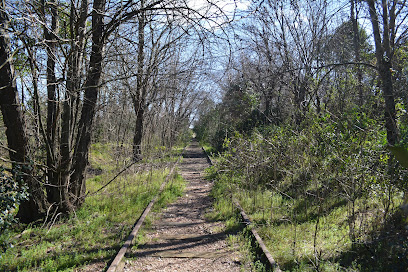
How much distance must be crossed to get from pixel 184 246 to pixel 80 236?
2.02 meters

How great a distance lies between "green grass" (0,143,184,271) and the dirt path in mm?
510

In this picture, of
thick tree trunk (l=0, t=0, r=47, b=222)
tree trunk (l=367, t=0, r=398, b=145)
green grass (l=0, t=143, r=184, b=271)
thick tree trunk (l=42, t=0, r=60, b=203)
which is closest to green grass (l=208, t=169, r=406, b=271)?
tree trunk (l=367, t=0, r=398, b=145)

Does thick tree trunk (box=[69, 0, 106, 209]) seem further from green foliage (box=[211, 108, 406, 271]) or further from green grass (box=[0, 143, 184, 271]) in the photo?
green foliage (box=[211, 108, 406, 271])

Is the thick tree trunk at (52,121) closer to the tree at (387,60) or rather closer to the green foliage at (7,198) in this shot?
the green foliage at (7,198)

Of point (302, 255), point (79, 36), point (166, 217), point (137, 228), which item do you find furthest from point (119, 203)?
point (302, 255)

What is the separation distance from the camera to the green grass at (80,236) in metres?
4.79

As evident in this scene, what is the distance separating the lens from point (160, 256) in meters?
5.31

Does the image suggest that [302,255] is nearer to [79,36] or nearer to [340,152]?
[340,152]

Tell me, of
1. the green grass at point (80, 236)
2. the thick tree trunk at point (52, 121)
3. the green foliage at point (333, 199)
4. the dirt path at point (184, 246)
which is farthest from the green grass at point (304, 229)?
the thick tree trunk at point (52, 121)

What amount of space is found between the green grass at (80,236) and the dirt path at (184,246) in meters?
0.51

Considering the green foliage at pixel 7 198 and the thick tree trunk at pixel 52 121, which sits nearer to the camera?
the green foliage at pixel 7 198

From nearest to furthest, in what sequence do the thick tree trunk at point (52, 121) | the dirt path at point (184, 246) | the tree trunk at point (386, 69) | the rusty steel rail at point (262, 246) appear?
1. the rusty steel rail at point (262, 246)
2. the dirt path at point (184, 246)
3. the tree trunk at point (386, 69)
4. the thick tree trunk at point (52, 121)

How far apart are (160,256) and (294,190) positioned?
4455 millimetres

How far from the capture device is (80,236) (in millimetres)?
6020
